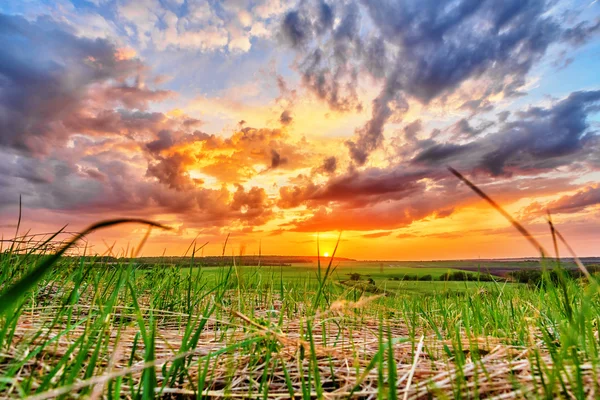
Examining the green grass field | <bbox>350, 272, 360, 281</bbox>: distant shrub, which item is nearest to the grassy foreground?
the green grass field

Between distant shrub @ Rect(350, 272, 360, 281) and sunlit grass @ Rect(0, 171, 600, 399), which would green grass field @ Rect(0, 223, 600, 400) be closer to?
sunlit grass @ Rect(0, 171, 600, 399)

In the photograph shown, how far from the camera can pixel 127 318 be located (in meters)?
3.22

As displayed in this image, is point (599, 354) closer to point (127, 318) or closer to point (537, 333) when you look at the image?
point (537, 333)

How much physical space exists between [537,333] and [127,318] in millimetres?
3254

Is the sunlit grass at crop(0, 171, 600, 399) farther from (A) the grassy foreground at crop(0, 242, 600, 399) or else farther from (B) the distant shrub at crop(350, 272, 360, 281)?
(B) the distant shrub at crop(350, 272, 360, 281)

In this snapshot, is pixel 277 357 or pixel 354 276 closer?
pixel 277 357

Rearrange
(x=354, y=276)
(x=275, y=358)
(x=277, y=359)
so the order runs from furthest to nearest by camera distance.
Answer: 1. (x=354, y=276)
2. (x=277, y=359)
3. (x=275, y=358)

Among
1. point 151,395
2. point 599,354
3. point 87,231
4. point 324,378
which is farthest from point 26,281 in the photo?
point 599,354

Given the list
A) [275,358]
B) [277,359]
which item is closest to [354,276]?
[277,359]

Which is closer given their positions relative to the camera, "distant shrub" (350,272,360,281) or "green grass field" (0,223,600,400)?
"green grass field" (0,223,600,400)

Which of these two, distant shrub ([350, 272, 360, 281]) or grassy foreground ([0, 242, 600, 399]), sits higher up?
distant shrub ([350, 272, 360, 281])

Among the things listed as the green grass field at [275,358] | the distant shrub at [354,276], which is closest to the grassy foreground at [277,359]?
the green grass field at [275,358]

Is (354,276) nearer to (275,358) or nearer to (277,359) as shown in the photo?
(277,359)

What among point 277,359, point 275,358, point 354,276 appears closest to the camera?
point 275,358
